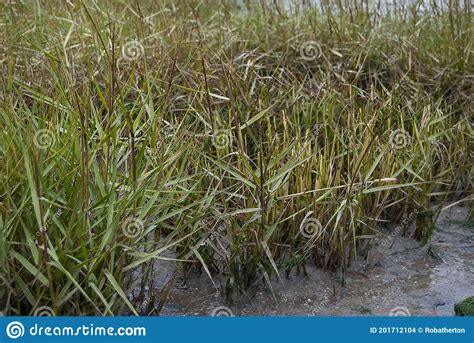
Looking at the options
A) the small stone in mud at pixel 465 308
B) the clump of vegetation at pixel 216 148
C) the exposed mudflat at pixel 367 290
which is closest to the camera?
the clump of vegetation at pixel 216 148

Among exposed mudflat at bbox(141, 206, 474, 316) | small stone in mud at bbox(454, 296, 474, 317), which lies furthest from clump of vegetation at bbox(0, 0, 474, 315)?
small stone in mud at bbox(454, 296, 474, 317)

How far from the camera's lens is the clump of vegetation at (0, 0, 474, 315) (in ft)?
8.08

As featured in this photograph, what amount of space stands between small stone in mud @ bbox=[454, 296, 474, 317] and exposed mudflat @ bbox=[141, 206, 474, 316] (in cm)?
7

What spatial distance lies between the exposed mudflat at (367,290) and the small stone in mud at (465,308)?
7cm

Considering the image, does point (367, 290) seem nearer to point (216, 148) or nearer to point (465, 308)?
point (465, 308)

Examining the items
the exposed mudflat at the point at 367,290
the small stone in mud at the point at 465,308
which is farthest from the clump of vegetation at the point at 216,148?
the small stone in mud at the point at 465,308

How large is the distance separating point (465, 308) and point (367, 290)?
0.38 metres

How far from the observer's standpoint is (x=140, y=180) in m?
2.62

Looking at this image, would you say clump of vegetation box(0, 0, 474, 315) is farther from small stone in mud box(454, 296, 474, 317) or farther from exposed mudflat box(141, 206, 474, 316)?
small stone in mud box(454, 296, 474, 317)

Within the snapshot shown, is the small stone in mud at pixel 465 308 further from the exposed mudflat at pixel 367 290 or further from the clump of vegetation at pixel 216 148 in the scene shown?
the clump of vegetation at pixel 216 148

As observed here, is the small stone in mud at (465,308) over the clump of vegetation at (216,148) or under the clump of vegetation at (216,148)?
under

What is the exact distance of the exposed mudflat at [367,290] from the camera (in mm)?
2850

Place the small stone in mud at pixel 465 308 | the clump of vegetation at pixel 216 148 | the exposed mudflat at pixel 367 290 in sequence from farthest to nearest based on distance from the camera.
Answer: the exposed mudflat at pixel 367 290 < the small stone in mud at pixel 465 308 < the clump of vegetation at pixel 216 148

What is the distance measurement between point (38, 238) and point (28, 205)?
12cm
